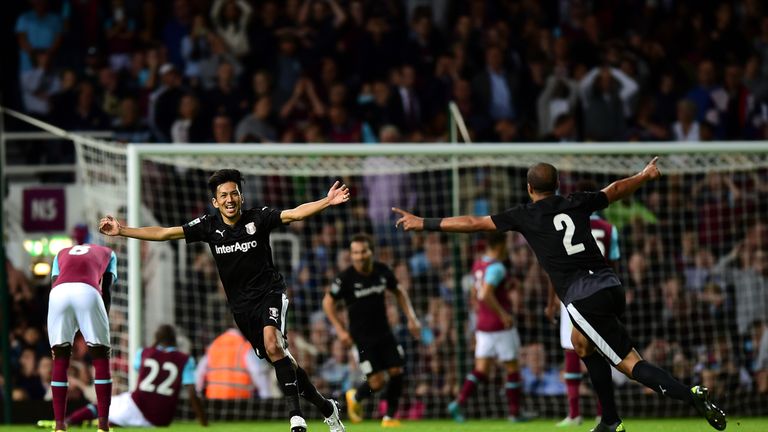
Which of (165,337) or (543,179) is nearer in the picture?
(543,179)

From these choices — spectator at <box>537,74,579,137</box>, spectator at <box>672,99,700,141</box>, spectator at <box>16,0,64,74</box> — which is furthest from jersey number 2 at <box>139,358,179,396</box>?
spectator at <box>672,99,700,141</box>

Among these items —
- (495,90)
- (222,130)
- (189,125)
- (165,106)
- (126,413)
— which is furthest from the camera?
(495,90)

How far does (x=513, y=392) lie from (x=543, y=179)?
4.79 m

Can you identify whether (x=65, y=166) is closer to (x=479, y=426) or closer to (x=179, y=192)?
(x=179, y=192)

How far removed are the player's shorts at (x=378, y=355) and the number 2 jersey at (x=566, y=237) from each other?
4.02m

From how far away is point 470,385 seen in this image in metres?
13.4

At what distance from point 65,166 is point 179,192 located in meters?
1.37

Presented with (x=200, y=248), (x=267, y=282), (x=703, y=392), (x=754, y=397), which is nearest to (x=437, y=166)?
(x=200, y=248)

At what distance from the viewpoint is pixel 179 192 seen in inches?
639

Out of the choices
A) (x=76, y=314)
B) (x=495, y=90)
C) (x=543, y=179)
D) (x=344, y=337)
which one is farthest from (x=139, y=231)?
(x=495, y=90)

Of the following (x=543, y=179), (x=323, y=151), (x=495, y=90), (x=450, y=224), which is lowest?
(x=450, y=224)

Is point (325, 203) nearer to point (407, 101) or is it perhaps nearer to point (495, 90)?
point (407, 101)

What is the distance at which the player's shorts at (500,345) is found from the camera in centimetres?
1344

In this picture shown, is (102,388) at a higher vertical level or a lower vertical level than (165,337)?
lower
